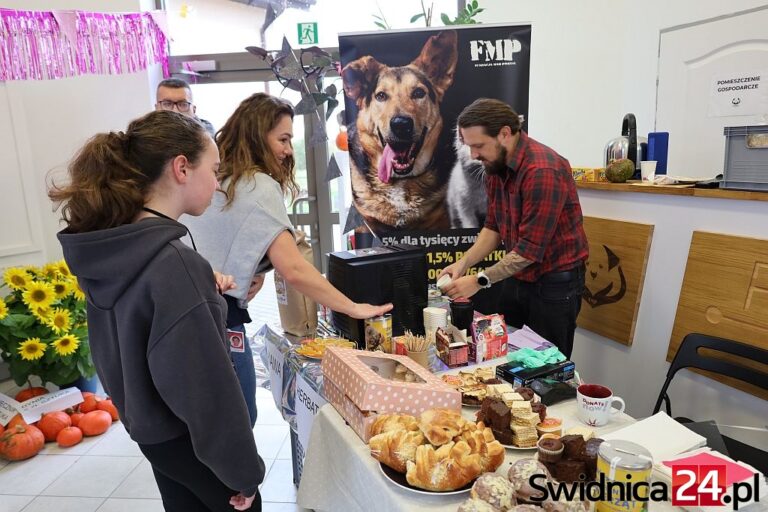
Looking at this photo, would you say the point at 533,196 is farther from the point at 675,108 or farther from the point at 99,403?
the point at 99,403

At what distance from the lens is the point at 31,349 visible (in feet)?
9.16

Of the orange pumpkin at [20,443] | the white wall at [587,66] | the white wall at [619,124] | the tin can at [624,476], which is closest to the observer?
the tin can at [624,476]

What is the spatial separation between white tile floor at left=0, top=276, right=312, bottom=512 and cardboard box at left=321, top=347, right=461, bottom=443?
4.25 ft

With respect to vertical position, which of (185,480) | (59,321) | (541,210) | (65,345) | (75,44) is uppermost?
(75,44)

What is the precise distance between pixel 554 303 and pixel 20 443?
2725 millimetres

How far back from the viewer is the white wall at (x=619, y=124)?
2.15 meters

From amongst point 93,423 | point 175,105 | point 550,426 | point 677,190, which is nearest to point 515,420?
point 550,426

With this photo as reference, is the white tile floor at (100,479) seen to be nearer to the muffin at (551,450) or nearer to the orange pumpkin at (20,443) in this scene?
the orange pumpkin at (20,443)

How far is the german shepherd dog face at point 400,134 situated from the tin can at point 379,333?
4.45 ft

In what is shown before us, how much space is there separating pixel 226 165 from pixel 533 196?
1108 mm

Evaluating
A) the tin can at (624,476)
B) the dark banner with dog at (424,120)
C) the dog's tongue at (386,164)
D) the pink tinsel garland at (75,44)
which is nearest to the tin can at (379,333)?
the tin can at (624,476)

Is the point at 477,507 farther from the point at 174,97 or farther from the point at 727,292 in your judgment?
the point at 174,97

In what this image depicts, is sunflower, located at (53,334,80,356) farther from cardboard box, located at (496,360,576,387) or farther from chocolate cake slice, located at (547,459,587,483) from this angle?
chocolate cake slice, located at (547,459,587,483)

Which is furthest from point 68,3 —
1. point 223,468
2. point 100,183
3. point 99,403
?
point 223,468
